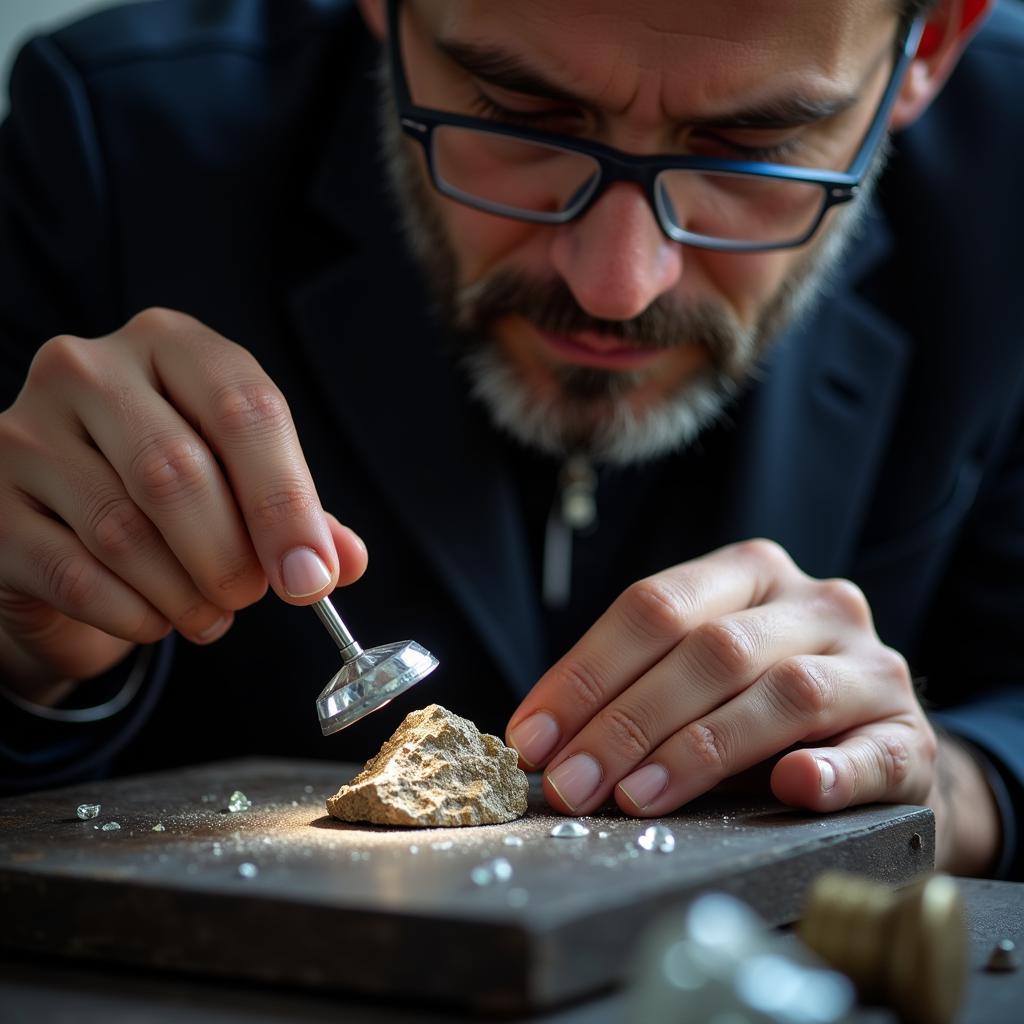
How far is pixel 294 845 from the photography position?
1.08 meters

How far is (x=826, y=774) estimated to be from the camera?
1.24 m

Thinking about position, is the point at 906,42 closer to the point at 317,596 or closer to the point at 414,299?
the point at 414,299

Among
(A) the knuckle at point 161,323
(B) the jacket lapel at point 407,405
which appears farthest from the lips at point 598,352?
(A) the knuckle at point 161,323

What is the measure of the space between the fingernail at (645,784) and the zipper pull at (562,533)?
93cm

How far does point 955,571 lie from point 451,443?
0.98m

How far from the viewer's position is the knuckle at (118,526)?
4.24 feet

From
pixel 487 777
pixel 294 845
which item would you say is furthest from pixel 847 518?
pixel 294 845

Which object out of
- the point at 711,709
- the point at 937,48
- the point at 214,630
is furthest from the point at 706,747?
the point at 937,48

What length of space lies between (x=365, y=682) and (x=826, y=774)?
0.46 m

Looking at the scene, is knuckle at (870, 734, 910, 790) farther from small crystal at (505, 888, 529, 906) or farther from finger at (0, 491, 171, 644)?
finger at (0, 491, 171, 644)

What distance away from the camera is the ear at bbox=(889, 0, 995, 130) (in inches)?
75.6

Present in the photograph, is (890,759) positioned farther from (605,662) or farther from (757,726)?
(605,662)

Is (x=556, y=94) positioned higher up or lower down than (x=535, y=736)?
higher up

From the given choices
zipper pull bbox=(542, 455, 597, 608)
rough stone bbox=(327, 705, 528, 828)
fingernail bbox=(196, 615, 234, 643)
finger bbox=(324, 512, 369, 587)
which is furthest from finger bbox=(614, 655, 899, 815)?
zipper pull bbox=(542, 455, 597, 608)
